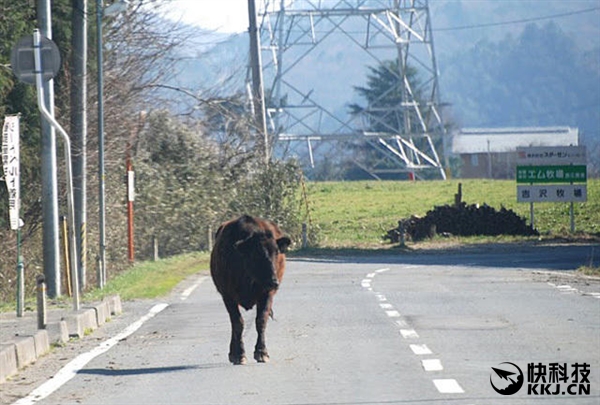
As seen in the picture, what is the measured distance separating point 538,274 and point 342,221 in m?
25.5

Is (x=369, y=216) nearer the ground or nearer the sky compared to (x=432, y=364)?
nearer the ground

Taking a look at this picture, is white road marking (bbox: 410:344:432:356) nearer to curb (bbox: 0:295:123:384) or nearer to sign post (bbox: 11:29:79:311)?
curb (bbox: 0:295:123:384)

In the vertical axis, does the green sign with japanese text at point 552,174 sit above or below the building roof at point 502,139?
below

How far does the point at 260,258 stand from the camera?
1387 centimetres

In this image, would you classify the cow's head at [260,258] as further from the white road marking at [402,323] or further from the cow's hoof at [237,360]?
the white road marking at [402,323]

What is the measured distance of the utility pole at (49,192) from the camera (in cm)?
2303

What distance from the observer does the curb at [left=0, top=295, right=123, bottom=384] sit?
1385 centimetres

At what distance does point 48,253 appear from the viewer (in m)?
24.1

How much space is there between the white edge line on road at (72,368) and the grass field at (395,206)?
26678 mm

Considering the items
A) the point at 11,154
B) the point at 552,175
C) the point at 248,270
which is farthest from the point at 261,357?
the point at 552,175

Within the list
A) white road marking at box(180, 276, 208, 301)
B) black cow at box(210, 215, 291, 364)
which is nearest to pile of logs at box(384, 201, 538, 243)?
white road marking at box(180, 276, 208, 301)

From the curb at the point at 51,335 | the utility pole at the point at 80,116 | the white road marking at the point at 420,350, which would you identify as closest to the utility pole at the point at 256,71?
the utility pole at the point at 80,116

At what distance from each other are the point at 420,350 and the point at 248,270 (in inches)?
79.8

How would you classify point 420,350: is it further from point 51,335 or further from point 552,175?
point 552,175
